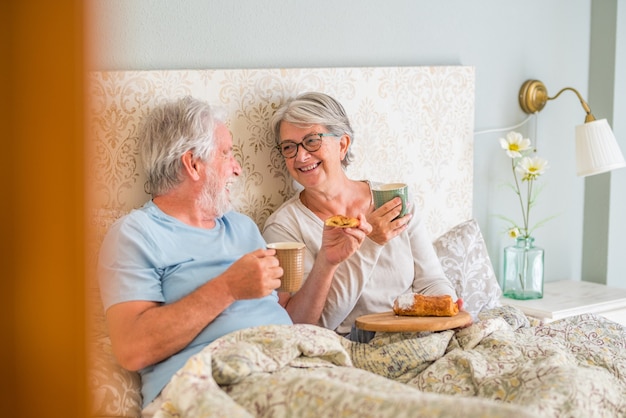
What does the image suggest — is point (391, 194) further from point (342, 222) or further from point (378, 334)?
point (378, 334)

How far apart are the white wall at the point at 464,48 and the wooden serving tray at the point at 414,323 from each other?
2.93 ft

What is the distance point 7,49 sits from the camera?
30 cm

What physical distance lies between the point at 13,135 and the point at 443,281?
194 centimetres

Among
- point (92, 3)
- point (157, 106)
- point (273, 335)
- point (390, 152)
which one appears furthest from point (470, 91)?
point (92, 3)

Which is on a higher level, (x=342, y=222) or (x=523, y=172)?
(x=523, y=172)

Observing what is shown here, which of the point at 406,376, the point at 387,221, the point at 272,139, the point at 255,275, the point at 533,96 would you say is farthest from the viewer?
the point at 533,96

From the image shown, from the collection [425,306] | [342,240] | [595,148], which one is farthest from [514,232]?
[342,240]

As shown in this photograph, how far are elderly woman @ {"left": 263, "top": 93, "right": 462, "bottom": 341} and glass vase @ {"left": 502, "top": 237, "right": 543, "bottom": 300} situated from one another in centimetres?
70

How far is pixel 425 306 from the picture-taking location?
184cm

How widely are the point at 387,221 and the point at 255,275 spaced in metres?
0.49

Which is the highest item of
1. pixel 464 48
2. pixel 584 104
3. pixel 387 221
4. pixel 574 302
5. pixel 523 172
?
pixel 464 48

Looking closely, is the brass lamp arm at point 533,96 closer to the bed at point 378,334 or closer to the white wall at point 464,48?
the white wall at point 464,48

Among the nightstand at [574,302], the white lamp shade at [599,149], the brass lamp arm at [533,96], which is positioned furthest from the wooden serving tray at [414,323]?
the brass lamp arm at [533,96]

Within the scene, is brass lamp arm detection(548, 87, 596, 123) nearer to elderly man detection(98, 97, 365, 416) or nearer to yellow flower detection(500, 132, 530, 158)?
yellow flower detection(500, 132, 530, 158)
